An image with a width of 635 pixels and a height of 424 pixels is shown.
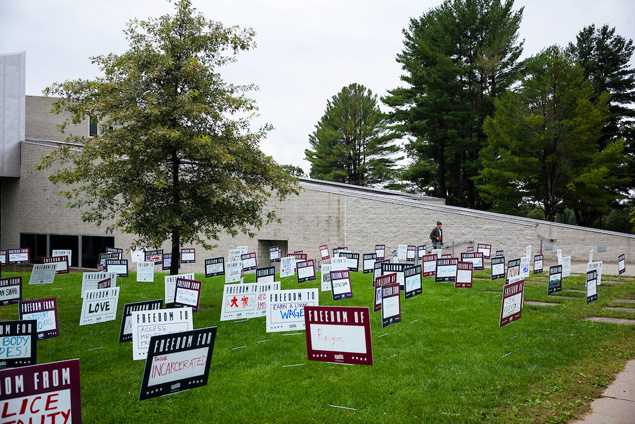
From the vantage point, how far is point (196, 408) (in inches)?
238

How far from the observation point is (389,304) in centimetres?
869

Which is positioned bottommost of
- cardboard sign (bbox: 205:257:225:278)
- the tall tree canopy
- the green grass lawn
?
the green grass lawn

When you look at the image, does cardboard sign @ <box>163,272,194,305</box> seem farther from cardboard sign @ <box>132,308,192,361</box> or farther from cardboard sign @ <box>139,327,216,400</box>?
cardboard sign @ <box>139,327,216,400</box>

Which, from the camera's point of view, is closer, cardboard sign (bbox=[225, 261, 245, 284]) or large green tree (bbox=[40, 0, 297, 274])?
large green tree (bbox=[40, 0, 297, 274])

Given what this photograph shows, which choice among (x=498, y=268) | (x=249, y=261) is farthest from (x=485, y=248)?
(x=249, y=261)

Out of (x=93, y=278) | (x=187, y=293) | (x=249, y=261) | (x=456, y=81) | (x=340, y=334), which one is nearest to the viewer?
(x=340, y=334)

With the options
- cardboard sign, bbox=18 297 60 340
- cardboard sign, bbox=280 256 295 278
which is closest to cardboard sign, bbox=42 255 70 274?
cardboard sign, bbox=280 256 295 278

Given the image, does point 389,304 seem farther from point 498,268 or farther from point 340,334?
point 498,268

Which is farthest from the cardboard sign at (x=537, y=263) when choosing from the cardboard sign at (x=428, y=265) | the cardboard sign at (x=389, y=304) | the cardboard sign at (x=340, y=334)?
the cardboard sign at (x=340, y=334)

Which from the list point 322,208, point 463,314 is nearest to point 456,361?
point 463,314

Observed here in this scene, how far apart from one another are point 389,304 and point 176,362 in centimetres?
439

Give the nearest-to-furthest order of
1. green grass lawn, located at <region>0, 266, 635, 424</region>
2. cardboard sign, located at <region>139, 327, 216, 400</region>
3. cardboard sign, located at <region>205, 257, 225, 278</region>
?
1. cardboard sign, located at <region>139, 327, 216, 400</region>
2. green grass lawn, located at <region>0, 266, 635, 424</region>
3. cardboard sign, located at <region>205, 257, 225, 278</region>

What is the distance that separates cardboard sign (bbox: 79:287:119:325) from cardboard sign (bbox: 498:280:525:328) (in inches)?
315

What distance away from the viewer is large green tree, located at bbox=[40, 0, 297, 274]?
11.5 meters
